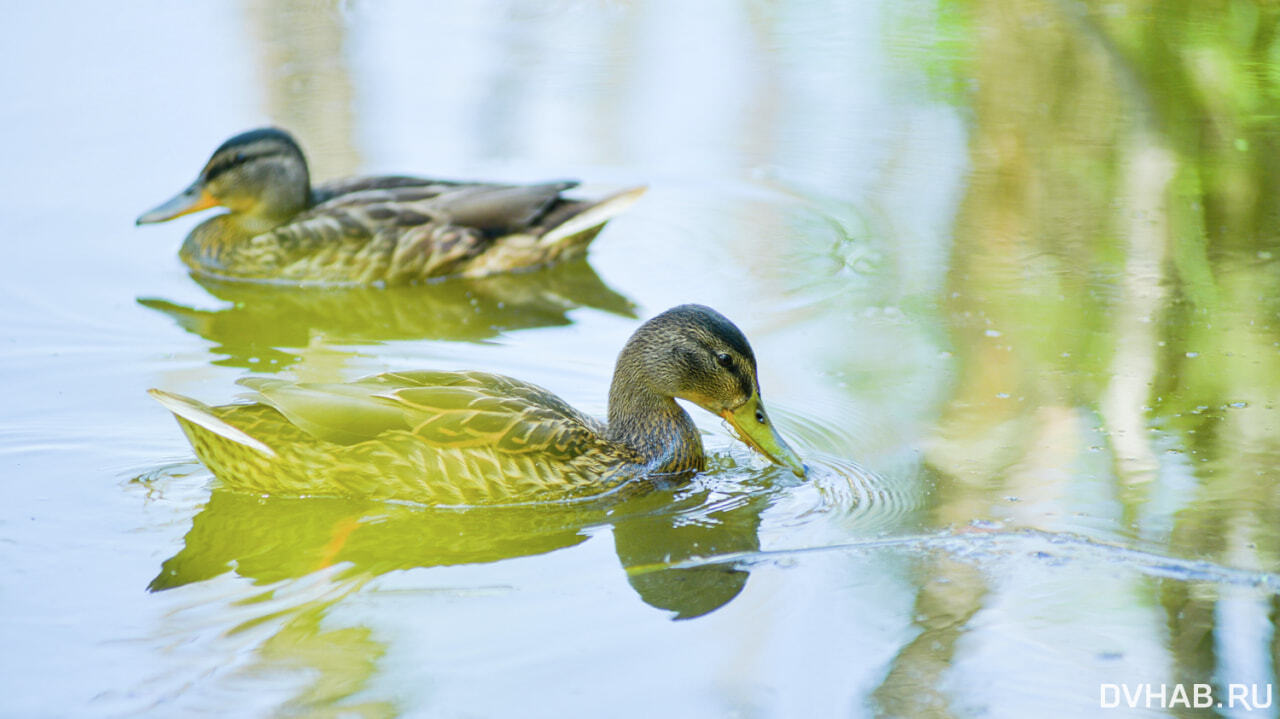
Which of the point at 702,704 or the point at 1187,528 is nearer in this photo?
the point at 702,704

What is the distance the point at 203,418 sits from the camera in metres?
5.22

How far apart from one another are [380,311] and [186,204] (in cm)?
155

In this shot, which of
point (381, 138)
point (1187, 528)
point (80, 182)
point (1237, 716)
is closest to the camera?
point (1237, 716)

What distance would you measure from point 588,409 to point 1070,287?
2.65 meters

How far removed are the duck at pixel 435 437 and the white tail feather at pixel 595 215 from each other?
2.67 meters

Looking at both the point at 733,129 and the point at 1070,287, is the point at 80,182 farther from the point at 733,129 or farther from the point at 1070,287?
the point at 1070,287

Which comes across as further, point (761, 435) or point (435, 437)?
point (761, 435)

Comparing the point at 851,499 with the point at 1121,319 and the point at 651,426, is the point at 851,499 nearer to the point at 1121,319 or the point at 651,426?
the point at 651,426

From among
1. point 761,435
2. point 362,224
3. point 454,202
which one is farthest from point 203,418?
point 454,202

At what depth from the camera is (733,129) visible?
10430 millimetres

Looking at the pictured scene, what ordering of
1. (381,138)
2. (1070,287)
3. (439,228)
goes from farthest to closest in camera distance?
1. (381,138)
2. (439,228)
3. (1070,287)

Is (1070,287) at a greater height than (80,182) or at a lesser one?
lesser

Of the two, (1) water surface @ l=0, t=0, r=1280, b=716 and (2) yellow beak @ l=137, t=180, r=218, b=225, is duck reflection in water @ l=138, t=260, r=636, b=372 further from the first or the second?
(2) yellow beak @ l=137, t=180, r=218, b=225

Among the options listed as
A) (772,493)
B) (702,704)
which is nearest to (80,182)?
(772,493)
